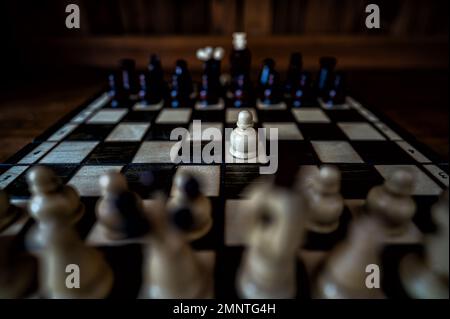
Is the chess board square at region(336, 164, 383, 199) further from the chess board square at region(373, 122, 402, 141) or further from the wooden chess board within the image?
the chess board square at region(373, 122, 402, 141)

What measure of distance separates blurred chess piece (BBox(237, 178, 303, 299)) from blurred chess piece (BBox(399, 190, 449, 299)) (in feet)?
0.75

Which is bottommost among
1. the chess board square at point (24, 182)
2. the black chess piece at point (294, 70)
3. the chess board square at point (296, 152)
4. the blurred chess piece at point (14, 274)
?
the blurred chess piece at point (14, 274)

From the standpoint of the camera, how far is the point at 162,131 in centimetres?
134

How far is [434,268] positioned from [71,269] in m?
0.66

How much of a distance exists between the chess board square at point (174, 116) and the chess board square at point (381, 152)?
2.52 ft

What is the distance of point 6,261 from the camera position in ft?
1.92

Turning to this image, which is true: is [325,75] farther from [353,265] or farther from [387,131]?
[353,265]

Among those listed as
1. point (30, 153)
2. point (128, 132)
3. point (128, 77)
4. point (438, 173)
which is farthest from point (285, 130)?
point (30, 153)

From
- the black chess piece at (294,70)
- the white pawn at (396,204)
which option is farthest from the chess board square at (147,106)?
the white pawn at (396,204)

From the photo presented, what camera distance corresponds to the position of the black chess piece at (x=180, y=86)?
158 cm

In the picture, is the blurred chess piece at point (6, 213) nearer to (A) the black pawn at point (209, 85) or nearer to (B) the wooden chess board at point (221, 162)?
(B) the wooden chess board at point (221, 162)

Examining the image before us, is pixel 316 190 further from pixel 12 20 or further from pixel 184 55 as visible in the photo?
pixel 12 20

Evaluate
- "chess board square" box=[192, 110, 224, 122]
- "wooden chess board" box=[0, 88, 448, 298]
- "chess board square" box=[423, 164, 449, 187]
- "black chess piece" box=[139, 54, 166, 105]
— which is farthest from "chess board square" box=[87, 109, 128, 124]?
"chess board square" box=[423, 164, 449, 187]

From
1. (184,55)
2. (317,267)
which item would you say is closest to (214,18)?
(184,55)
